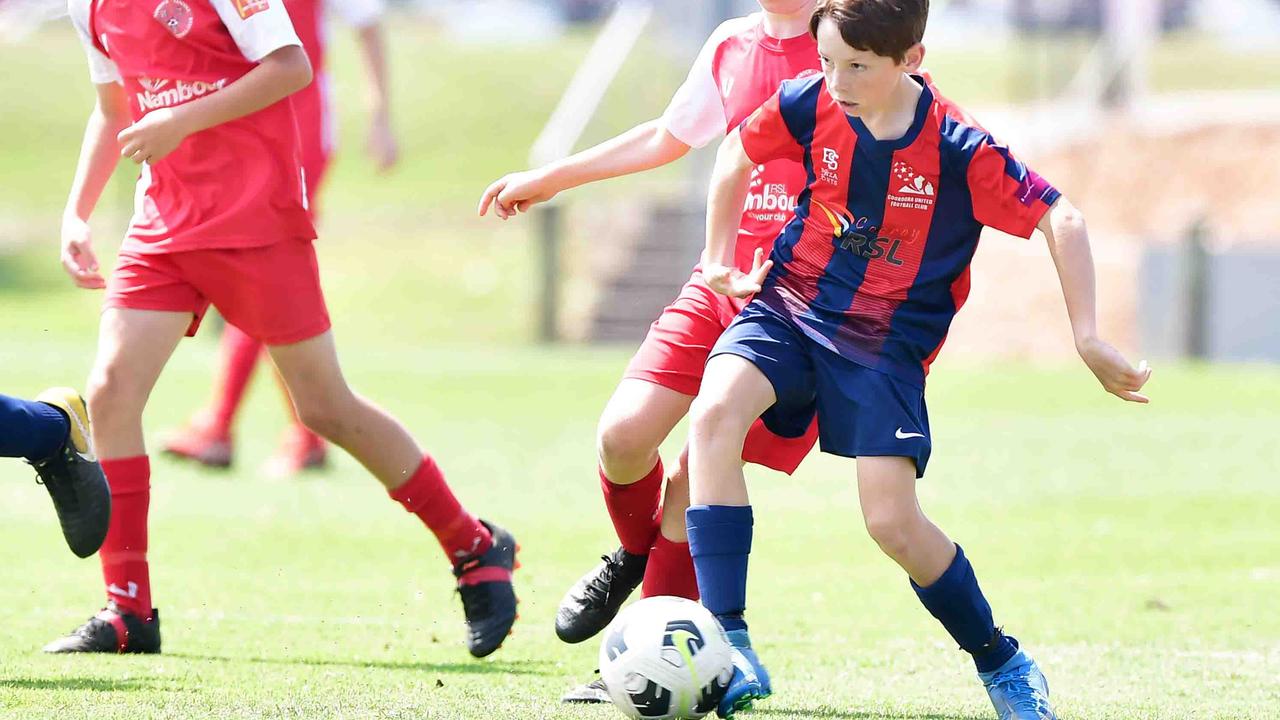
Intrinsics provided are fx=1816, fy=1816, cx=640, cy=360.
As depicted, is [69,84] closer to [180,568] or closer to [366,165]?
[366,165]

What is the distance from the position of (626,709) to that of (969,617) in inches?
31.8

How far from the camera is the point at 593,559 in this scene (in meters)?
6.68

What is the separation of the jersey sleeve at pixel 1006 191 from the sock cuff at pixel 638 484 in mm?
1116

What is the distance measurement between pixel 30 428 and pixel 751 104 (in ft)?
6.23

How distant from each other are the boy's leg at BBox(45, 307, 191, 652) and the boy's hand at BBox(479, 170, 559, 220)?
94cm

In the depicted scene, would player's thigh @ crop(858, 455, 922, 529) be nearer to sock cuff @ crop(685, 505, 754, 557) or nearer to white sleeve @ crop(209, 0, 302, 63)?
sock cuff @ crop(685, 505, 754, 557)

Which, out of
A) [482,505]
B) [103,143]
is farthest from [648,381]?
[482,505]

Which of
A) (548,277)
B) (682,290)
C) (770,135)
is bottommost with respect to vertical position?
(548,277)

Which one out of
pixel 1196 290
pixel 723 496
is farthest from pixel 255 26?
pixel 1196 290

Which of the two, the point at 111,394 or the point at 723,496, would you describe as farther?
the point at 111,394

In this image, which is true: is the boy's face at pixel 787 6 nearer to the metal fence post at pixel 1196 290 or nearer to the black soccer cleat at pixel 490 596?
the black soccer cleat at pixel 490 596

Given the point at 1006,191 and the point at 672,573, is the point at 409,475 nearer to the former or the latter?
the point at 672,573

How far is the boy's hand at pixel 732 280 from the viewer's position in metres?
4.12

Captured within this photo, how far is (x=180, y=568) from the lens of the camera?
6.30m
